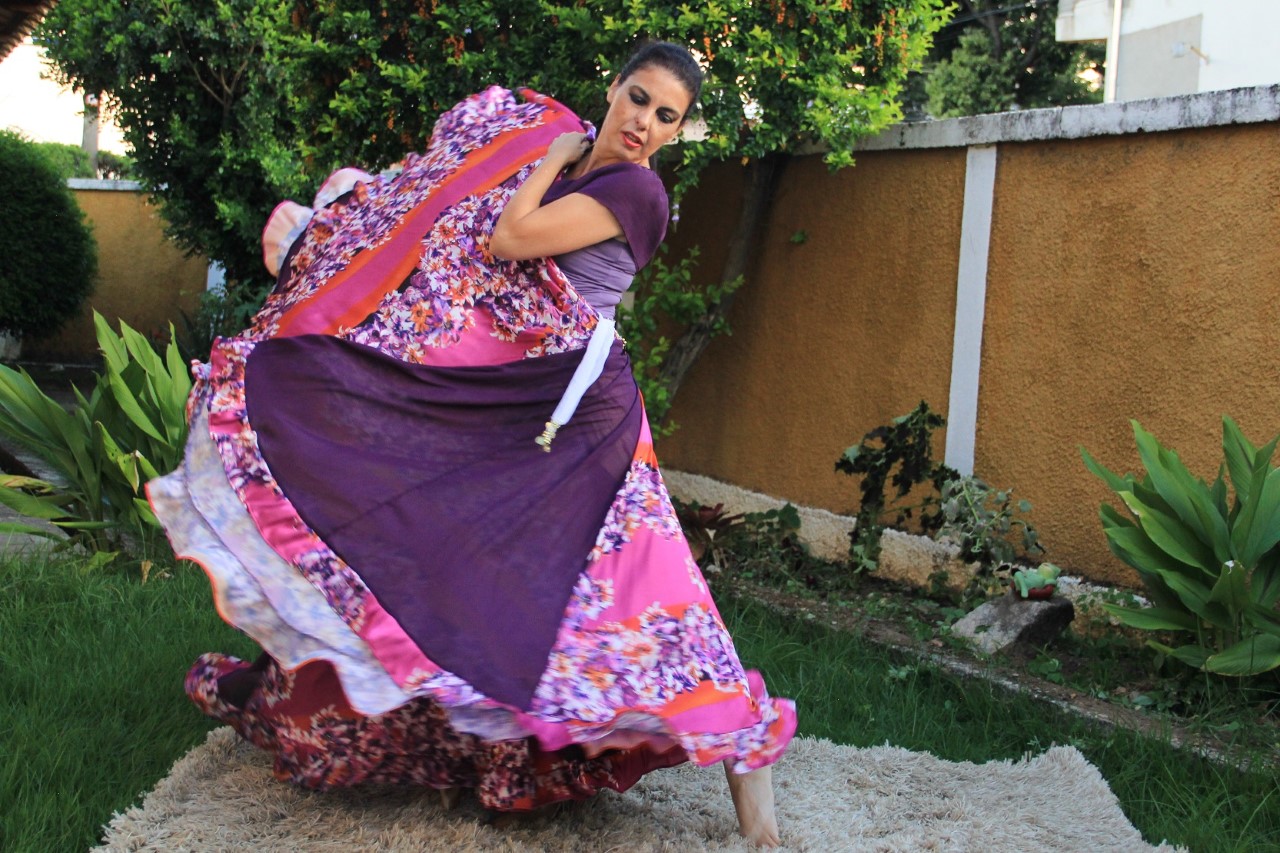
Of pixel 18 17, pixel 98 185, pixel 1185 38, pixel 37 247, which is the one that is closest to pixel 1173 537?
pixel 18 17

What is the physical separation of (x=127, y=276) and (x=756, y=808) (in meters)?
12.2

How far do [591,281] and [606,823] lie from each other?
124 centimetres

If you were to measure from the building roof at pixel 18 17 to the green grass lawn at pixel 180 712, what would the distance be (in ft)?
8.54

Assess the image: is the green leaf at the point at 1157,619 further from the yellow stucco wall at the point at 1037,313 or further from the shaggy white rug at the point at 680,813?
the yellow stucco wall at the point at 1037,313

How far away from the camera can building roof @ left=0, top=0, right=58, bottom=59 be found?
572cm

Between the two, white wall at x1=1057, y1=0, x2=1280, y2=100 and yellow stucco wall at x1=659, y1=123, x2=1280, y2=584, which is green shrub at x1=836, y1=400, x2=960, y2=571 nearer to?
yellow stucco wall at x1=659, y1=123, x2=1280, y2=584

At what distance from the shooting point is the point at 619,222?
2791 millimetres

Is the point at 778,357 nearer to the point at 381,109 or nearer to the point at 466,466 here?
the point at 381,109

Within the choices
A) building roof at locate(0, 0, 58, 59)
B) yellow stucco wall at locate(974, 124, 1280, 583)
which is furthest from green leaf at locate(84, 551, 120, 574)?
yellow stucco wall at locate(974, 124, 1280, 583)

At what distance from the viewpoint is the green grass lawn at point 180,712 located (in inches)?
119

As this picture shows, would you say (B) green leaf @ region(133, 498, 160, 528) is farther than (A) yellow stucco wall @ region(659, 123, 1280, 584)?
Yes

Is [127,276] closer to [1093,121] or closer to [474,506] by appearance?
[1093,121]

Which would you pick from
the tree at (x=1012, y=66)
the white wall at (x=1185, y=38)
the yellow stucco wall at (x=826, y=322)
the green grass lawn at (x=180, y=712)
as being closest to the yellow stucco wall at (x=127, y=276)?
the yellow stucco wall at (x=826, y=322)

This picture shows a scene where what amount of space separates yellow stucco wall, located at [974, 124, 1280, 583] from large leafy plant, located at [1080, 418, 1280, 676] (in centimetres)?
51
